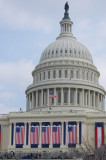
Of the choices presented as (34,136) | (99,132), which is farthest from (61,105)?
(99,132)

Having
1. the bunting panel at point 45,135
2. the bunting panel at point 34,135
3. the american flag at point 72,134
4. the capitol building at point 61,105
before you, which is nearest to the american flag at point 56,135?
the capitol building at point 61,105

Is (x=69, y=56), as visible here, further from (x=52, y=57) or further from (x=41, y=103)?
(x=41, y=103)

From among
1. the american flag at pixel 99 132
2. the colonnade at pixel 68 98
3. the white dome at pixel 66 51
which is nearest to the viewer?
the american flag at pixel 99 132

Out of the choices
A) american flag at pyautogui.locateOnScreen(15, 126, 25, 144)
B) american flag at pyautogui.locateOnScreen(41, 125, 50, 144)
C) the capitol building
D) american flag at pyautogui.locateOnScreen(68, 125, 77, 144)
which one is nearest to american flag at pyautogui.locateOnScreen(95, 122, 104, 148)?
the capitol building

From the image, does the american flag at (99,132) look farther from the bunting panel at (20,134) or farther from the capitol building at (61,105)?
the bunting panel at (20,134)

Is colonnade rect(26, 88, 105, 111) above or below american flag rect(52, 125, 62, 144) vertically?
above

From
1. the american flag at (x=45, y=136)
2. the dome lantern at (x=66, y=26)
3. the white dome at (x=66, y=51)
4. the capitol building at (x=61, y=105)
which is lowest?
the american flag at (x=45, y=136)

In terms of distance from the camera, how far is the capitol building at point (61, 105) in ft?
419

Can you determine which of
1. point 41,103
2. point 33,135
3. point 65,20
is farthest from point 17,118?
point 65,20

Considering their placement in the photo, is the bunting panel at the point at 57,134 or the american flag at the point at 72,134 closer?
the american flag at the point at 72,134

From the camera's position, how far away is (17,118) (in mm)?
130375

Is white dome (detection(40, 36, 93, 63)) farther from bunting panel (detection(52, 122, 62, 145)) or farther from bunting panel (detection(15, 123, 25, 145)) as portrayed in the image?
bunting panel (detection(15, 123, 25, 145))

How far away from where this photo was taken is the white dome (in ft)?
490

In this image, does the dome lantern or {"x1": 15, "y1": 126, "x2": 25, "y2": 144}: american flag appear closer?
{"x1": 15, "y1": 126, "x2": 25, "y2": 144}: american flag
